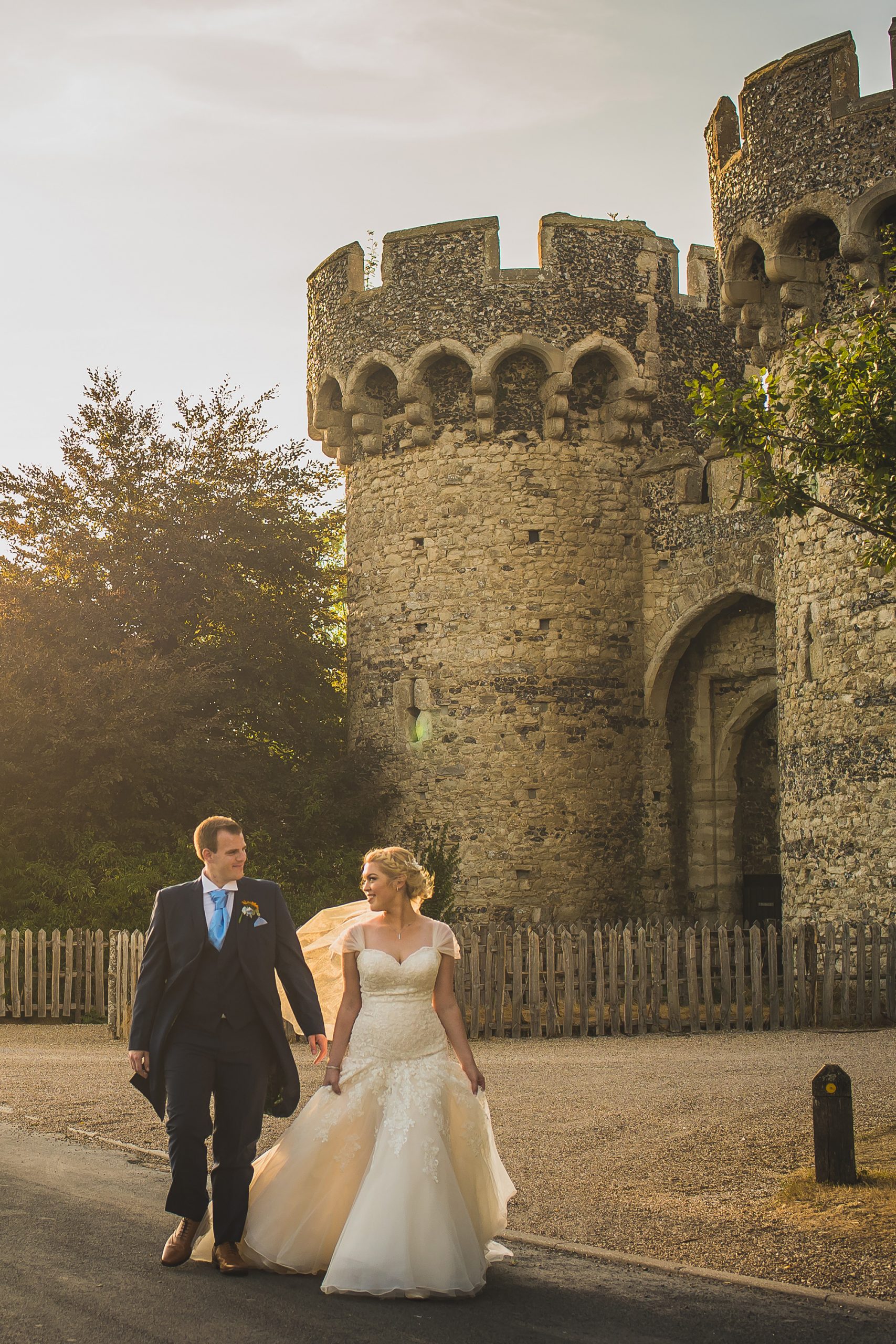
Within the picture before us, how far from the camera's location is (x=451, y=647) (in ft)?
61.8

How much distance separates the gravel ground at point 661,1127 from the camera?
5.56m

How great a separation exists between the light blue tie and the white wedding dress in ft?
1.62

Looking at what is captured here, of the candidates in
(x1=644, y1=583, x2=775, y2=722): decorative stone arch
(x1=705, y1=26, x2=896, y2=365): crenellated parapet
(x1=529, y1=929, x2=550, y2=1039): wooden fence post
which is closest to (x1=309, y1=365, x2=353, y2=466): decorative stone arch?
(x1=644, y1=583, x2=775, y2=722): decorative stone arch

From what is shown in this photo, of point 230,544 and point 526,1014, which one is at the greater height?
point 230,544

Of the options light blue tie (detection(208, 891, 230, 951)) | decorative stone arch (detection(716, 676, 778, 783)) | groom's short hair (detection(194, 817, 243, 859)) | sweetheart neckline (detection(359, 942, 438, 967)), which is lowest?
sweetheart neckline (detection(359, 942, 438, 967))

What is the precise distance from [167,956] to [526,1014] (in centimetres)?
941

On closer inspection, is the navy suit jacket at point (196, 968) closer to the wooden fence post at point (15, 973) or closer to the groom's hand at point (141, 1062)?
the groom's hand at point (141, 1062)

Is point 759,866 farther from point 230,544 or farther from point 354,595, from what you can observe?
point 230,544

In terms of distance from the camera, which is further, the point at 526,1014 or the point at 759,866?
the point at 759,866

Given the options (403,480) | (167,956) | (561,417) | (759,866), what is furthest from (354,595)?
(167,956)

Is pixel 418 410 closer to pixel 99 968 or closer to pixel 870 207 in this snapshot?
pixel 870 207

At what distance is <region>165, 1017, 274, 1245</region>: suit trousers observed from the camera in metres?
5.06

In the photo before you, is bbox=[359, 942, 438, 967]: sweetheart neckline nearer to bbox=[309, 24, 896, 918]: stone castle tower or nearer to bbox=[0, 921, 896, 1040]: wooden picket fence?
bbox=[0, 921, 896, 1040]: wooden picket fence

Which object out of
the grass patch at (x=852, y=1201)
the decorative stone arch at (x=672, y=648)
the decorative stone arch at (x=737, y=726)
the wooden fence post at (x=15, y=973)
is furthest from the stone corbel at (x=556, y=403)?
the grass patch at (x=852, y=1201)
